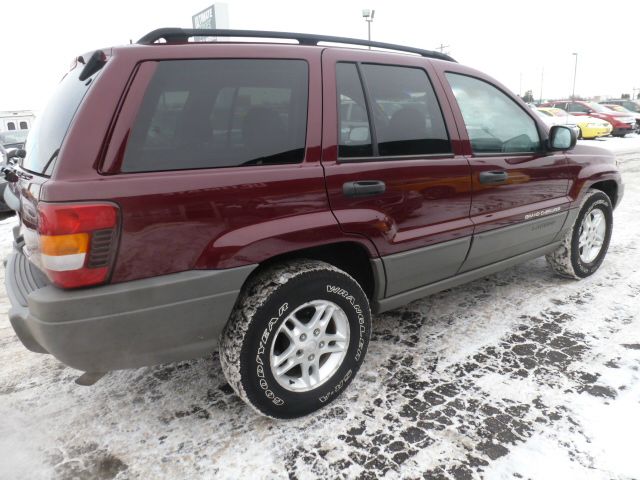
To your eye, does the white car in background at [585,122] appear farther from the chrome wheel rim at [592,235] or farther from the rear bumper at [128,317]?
the rear bumper at [128,317]

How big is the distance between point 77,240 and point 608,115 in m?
22.6

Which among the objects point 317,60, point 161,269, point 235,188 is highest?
point 317,60

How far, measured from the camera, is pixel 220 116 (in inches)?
74.5

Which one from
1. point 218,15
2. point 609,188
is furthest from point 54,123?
point 218,15

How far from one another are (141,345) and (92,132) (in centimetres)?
85

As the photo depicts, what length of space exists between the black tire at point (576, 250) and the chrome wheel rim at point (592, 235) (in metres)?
0.04

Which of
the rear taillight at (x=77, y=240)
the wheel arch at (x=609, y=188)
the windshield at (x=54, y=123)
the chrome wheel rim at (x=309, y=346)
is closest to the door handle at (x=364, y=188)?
the chrome wheel rim at (x=309, y=346)

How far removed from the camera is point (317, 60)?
220 cm

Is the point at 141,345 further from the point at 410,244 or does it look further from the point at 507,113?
the point at 507,113

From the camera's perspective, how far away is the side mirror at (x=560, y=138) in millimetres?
3230

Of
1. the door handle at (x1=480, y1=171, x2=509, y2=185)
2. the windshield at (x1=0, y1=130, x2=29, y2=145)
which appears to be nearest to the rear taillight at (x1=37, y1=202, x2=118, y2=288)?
the door handle at (x1=480, y1=171, x2=509, y2=185)

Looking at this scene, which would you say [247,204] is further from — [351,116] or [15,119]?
[15,119]

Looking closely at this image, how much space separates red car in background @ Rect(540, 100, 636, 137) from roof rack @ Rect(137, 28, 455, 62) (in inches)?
781

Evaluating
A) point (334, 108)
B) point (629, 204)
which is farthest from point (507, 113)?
point (629, 204)
